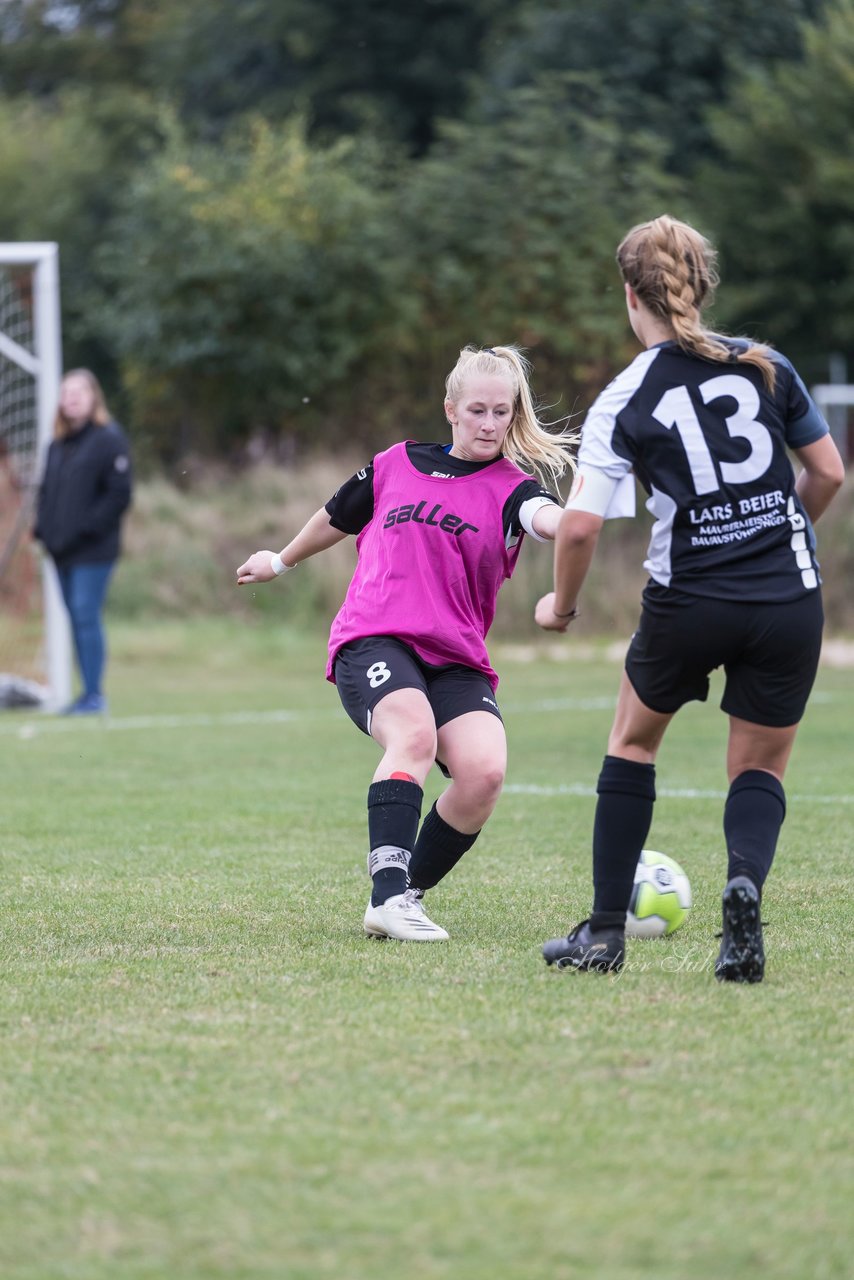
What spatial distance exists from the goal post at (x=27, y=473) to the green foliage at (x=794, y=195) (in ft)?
46.0

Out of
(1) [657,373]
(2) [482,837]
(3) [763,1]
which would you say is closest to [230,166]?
(3) [763,1]

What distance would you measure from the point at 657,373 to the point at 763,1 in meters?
26.4

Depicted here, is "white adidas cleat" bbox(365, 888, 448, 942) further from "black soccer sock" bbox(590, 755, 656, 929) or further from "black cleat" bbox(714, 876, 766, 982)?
"black cleat" bbox(714, 876, 766, 982)

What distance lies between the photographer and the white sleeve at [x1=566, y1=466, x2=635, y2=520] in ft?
12.8

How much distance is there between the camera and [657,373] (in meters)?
3.92

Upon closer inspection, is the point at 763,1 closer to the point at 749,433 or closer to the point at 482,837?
the point at 482,837

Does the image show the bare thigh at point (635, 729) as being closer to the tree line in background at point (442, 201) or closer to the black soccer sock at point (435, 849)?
the black soccer sock at point (435, 849)

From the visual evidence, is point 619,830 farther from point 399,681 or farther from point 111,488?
point 111,488

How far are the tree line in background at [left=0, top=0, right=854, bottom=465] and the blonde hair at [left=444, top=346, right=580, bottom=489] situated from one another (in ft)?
53.4

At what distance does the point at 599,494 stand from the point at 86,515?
321 inches

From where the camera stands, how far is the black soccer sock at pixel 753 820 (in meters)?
4.07

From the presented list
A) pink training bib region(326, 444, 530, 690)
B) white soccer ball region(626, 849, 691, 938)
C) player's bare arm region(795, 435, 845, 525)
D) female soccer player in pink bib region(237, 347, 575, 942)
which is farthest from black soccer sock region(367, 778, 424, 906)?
player's bare arm region(795, 435, 845, 525)

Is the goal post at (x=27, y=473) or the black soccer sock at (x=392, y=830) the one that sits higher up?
the goal post at (x=27, y=473)

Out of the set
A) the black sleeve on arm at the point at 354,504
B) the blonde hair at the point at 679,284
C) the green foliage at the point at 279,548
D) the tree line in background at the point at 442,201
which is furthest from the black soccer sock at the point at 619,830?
the tree line in background at the point at 442,201
